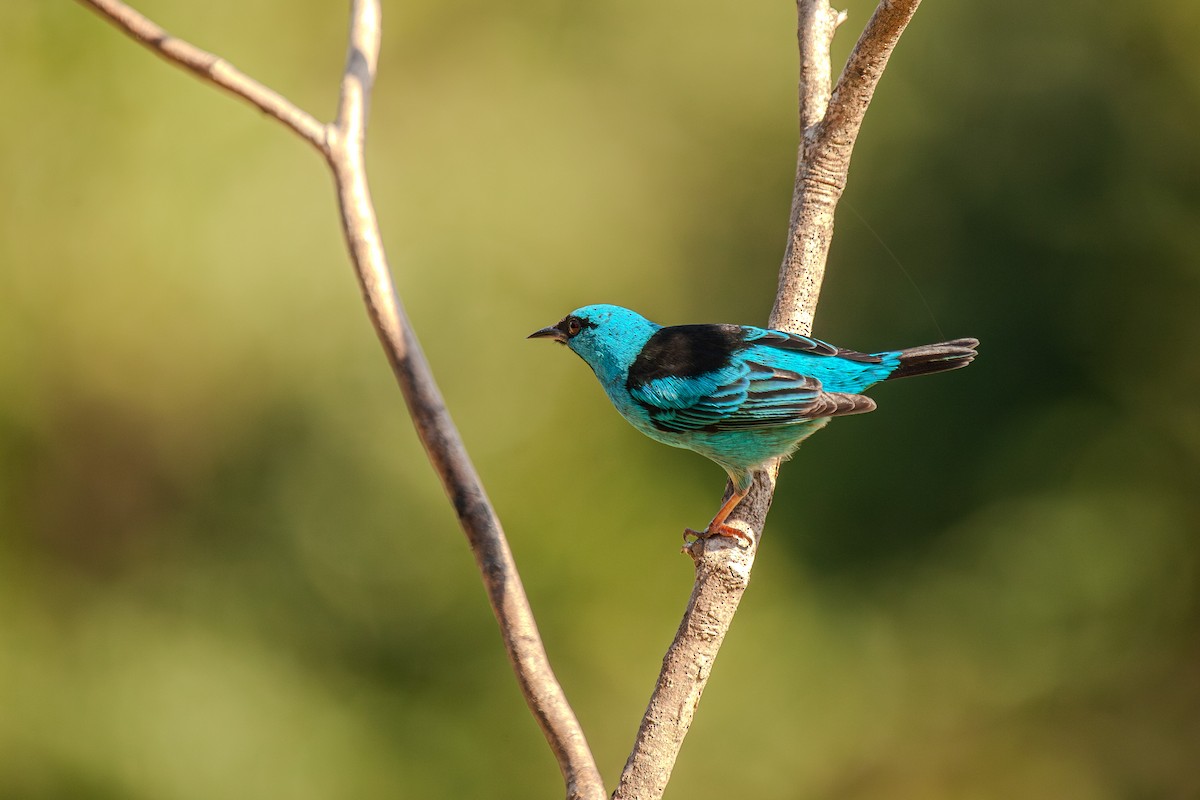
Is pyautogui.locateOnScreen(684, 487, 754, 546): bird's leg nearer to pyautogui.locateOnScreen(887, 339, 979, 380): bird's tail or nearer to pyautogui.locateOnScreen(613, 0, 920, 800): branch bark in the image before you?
pyautogui.locateOnScreen(613, 0, 920, 800): branch bark

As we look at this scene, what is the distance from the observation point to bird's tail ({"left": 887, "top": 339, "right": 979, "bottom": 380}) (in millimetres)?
2764

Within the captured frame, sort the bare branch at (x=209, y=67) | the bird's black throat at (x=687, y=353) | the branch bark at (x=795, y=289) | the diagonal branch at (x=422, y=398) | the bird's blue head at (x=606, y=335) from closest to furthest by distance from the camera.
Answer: the diagonal branch at (x=422, y=398) → the bare branch at (x=209, y=67) → the branch bark at (x=795, y=289) → the bird's black throat at (x=687, y=353) → the bird's blue head at (x=606, y=335)

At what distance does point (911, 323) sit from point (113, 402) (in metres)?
3.94

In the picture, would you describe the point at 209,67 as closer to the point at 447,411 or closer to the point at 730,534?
the point at 447,411

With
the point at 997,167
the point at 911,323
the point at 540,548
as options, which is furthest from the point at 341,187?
the point at 997,167

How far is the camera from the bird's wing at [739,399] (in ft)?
9.02

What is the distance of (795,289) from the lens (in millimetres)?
2900

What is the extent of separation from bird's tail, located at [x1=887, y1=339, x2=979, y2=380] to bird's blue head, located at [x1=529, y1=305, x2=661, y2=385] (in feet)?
2.32

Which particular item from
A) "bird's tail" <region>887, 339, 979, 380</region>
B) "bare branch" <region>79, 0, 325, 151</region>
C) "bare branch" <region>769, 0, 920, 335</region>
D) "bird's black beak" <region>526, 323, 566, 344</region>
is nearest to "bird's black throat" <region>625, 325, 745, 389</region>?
"bare branch" <region>769, 0, 920, 335</region>

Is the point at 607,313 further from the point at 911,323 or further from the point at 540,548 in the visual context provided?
the point at 911,323

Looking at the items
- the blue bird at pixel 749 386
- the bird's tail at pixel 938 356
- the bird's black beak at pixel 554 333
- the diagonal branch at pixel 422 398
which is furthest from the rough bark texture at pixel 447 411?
the bird's black beak at pixel 554 333

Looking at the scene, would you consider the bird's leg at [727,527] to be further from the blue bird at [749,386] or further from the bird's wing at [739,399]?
the bird's wing at [739,399]

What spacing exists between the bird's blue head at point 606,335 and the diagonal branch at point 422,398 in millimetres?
1037

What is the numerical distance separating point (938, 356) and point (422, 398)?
143cm
